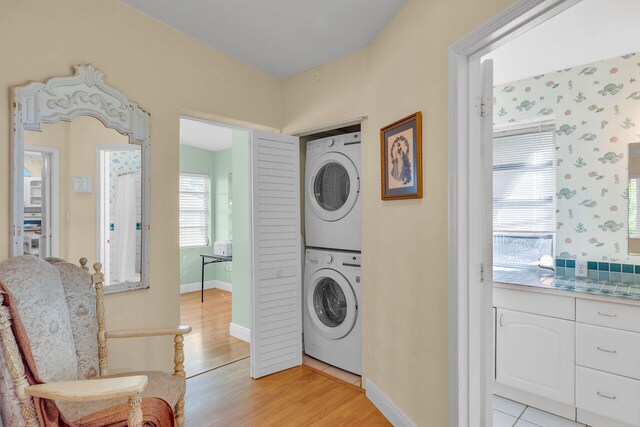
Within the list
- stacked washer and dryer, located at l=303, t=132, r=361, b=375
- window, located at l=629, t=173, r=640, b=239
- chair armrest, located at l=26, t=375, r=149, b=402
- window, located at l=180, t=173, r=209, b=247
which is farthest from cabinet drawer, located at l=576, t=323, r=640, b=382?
window, located at l=180, t=173, r=209, b=247

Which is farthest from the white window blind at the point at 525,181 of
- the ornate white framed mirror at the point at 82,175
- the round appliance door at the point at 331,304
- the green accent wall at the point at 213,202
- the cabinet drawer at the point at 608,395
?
the green accent wall at the point at 213,202

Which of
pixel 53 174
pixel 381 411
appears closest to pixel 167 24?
pixel 53 174

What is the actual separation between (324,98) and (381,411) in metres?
2.28

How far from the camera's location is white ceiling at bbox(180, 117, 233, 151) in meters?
4.34

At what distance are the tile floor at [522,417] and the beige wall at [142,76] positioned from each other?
7.11ft

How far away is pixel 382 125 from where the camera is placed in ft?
7.43

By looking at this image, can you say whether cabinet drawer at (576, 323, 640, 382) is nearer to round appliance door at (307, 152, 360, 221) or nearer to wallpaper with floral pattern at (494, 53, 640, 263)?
wallpaper with floral pattern at (494, 53, 640, 263)

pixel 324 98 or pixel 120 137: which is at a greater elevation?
pixel 324 98

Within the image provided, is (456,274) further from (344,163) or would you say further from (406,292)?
(344,163)

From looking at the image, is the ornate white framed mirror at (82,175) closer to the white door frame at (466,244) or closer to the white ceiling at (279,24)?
the white ceiling at (279,24)

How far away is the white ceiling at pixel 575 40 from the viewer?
6.09 feet

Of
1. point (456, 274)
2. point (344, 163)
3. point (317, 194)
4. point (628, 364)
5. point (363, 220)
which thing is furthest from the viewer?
point (317, 194)

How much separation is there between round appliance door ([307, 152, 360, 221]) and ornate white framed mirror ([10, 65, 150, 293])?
4.39 ft

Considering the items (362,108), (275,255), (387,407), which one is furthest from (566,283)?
(275,255)
